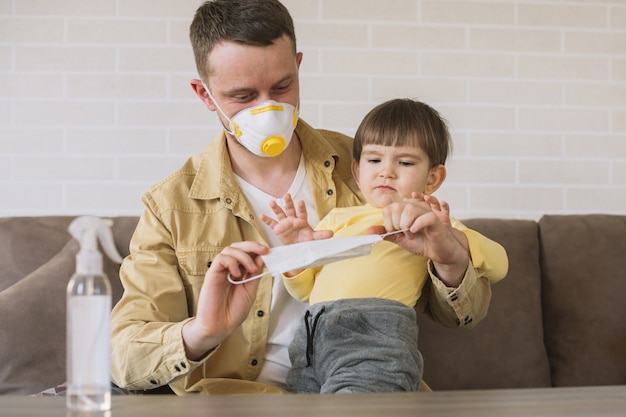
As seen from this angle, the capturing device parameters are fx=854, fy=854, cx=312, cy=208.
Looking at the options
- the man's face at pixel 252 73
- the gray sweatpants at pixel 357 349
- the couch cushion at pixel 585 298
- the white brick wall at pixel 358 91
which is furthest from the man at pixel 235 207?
the white brick wall at pixel 358 91

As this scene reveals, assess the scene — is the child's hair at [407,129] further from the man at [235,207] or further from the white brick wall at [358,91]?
the white brick wall at [358,91]

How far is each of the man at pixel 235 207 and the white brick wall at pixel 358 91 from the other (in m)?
0.99

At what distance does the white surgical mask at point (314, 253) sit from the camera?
4.06 feet

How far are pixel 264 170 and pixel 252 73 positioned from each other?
0.30 m

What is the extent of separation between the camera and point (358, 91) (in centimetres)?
314

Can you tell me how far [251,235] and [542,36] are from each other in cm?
170

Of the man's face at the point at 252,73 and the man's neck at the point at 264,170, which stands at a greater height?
the man's face at the point at 252,73

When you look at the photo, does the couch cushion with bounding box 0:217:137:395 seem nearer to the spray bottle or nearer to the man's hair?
the man's hair

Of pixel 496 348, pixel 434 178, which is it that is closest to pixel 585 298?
pixel 496 348

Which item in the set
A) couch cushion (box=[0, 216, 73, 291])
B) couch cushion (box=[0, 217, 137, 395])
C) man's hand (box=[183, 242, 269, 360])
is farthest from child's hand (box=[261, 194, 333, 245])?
couch cushion (box=[0, 216, 73, 291])

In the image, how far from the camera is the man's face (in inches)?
76.7

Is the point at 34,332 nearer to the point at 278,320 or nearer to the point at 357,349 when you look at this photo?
the point at 278,320

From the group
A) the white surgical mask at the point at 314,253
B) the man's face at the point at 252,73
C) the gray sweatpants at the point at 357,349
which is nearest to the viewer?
the white surgical mask at the point at 314,253

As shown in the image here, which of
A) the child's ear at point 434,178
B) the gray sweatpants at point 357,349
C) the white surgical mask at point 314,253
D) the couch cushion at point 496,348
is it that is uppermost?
the child's ear at point 434,178
